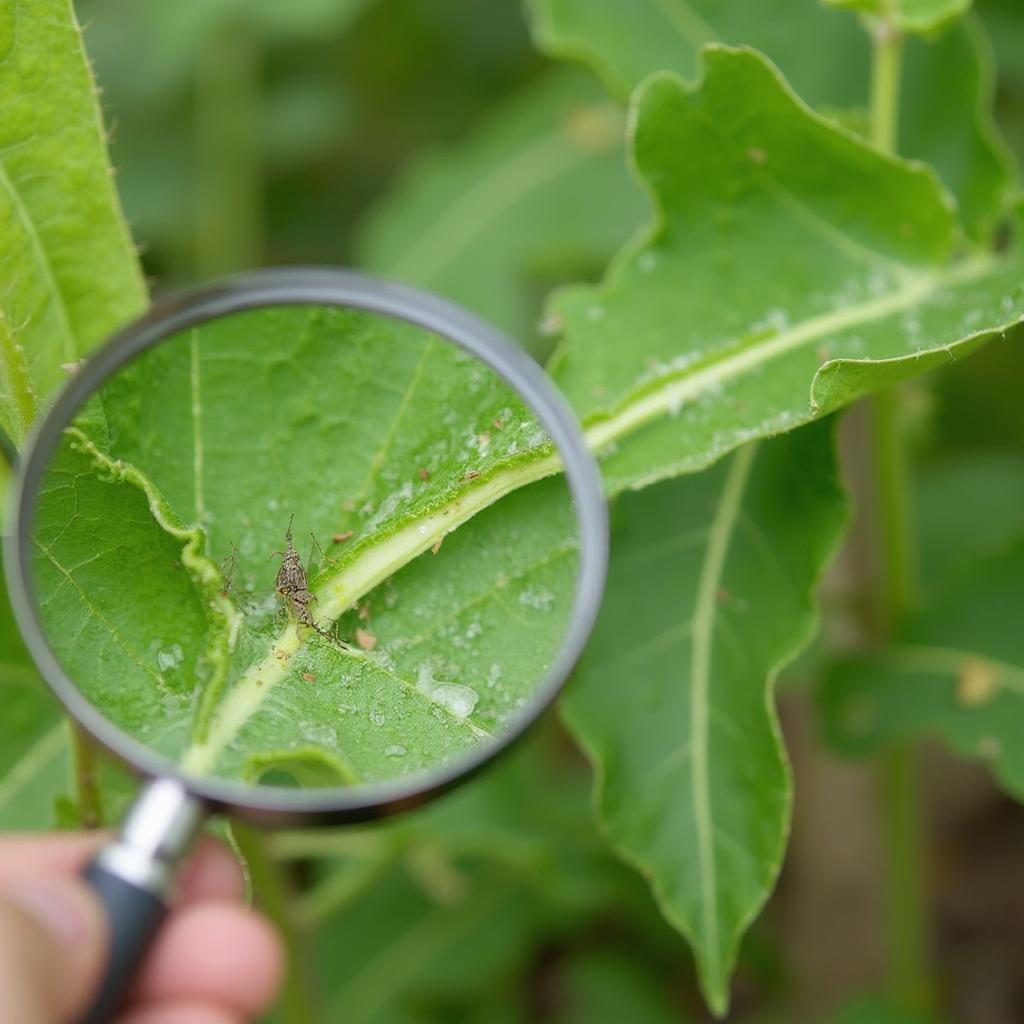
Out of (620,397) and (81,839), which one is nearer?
(81,839)

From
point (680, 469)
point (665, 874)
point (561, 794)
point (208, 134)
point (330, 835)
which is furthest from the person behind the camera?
point (208, 134)

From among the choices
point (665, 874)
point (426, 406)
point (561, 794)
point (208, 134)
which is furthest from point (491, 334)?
point (208, 134)

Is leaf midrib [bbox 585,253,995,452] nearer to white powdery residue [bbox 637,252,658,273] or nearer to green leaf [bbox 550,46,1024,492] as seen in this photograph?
green leaf [bbox 550,46,1024,492]

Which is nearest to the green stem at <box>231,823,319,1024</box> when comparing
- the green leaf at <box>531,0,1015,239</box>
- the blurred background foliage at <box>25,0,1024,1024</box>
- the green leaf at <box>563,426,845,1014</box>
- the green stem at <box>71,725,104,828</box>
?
the blurred background foliage at <box>25,0,1024,1024</box>

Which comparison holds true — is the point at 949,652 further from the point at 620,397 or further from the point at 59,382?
the point at 59,382

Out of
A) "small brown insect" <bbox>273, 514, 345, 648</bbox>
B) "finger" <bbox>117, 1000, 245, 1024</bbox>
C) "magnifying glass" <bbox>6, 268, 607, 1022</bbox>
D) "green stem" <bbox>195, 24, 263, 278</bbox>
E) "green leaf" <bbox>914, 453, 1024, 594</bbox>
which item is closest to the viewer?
"finger" <bbox>117, 1000, 245, 1024</bbox>

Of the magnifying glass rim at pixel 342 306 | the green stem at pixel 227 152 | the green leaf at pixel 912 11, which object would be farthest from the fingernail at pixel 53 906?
the green stem at pixel 227 152

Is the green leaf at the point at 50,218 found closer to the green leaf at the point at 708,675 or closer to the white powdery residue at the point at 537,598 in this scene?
the white powdery residue at the point at 537,598
